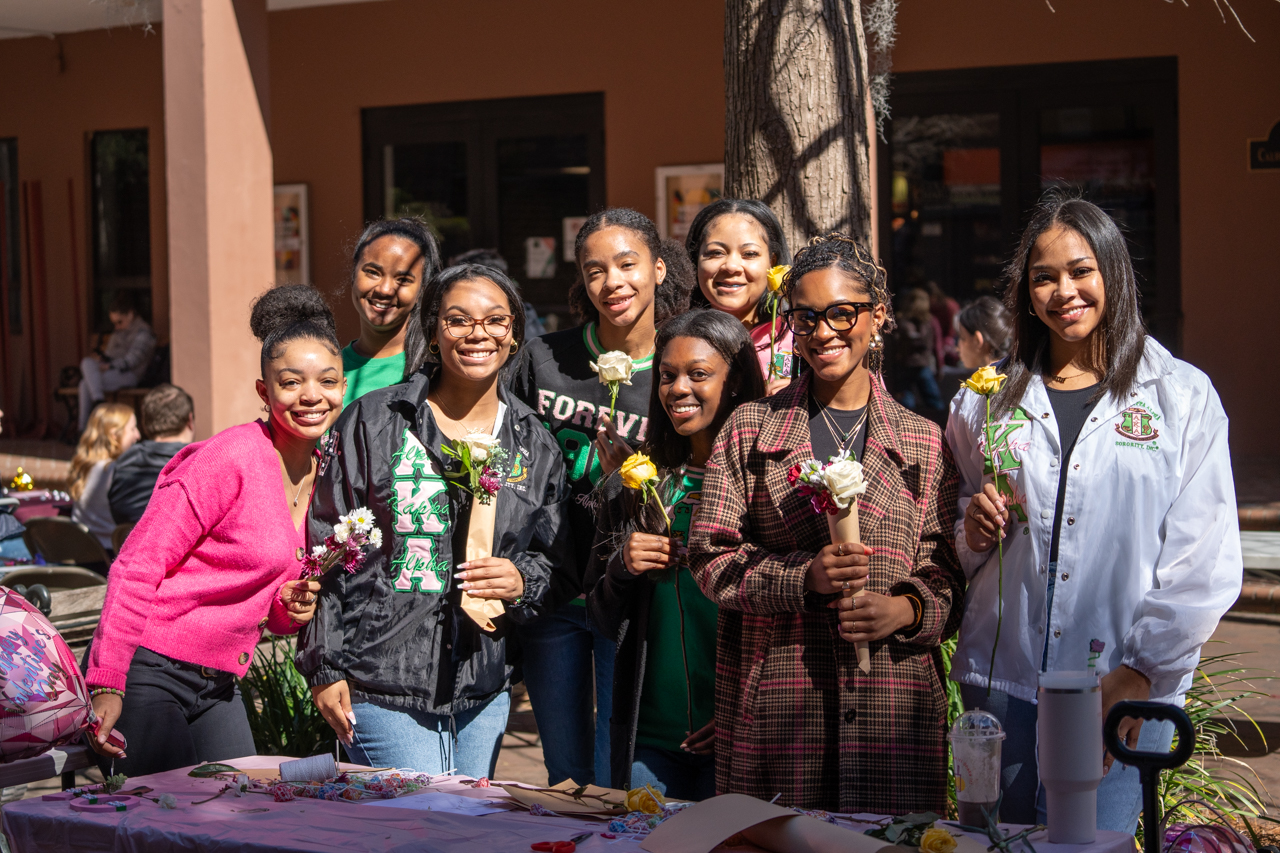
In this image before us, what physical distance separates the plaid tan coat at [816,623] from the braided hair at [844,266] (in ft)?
0.88

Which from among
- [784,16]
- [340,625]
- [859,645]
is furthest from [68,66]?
[859,645]

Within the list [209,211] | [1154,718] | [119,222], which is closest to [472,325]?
[1154,718]

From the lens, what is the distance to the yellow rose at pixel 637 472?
9.74 ft

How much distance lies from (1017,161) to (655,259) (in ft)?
23.7

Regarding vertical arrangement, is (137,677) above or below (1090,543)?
below

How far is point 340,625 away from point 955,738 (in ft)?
5.36

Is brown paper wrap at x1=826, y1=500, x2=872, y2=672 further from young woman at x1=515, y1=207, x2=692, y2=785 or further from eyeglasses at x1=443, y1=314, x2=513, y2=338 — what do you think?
eyeglasses at x1=443, y1=314, x2=513, y2=338

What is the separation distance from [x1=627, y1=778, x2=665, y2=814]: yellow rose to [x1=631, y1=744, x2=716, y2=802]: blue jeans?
51cm

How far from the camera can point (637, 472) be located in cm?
297

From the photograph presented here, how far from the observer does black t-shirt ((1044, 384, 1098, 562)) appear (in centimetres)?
284

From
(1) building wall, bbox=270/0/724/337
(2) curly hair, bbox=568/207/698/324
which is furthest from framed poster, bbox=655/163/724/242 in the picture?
(2) curly hair, bbox=568/207/698/324

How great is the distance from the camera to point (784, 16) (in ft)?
14.7

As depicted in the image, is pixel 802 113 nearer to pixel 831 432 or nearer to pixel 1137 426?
pixel 831 432

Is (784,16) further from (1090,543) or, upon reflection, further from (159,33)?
(159,33)
